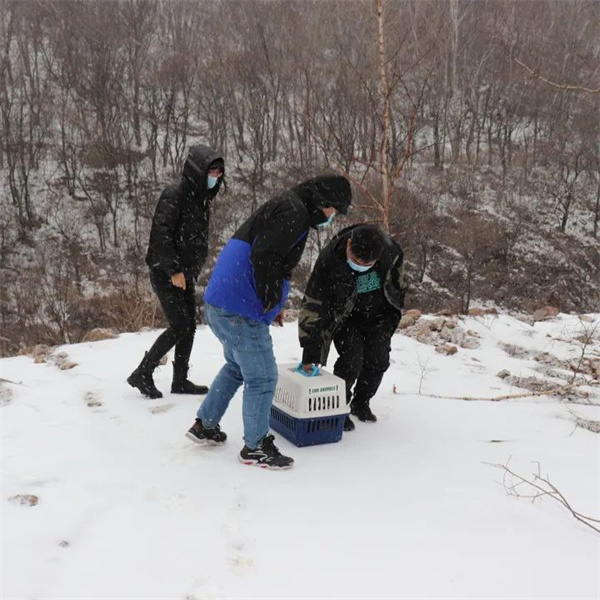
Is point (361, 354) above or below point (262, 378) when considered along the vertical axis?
below

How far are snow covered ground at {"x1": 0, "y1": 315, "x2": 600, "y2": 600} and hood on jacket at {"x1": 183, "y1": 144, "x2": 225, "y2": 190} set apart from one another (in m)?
1.54

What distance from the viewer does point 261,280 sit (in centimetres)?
279

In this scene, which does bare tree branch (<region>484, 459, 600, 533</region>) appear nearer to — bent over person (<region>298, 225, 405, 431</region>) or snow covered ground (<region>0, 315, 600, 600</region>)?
snow covered ground (<region>0, 315, 600, 600</region>)

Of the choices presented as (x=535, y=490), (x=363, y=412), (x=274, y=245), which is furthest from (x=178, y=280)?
(x=535, y=490)

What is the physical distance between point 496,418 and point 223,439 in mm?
2017

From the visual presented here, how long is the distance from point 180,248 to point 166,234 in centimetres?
16

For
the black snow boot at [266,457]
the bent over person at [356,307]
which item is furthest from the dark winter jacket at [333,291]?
the black snow boot at [266,457]

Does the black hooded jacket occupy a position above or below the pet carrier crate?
above

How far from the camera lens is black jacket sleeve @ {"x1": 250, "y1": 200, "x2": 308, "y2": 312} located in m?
2.75

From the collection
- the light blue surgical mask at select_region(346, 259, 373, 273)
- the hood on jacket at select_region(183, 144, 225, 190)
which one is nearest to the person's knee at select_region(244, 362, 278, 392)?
the light blue surgical mask at select_region(346, 259, 373, 273)

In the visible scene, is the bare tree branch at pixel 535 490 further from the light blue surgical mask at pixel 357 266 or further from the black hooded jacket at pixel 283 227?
the black hooded jacket at pixel 283 227

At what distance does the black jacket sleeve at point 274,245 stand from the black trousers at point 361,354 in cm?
106

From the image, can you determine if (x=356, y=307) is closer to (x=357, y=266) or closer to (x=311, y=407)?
(x=357, y=266)

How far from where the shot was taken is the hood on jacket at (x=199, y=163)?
3.71 meters
